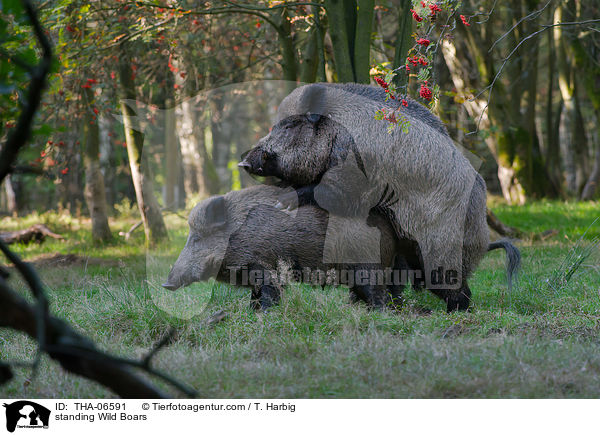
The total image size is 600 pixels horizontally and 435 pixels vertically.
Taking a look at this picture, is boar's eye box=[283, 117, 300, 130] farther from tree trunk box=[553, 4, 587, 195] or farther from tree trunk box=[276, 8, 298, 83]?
tree trunk box=[553, 4, 587, 195]

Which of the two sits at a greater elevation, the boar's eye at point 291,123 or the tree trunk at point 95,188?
the boar's eye at point 291,123

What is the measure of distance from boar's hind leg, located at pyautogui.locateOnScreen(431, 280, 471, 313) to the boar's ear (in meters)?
2.02

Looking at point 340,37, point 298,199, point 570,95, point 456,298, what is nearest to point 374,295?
point 456,298

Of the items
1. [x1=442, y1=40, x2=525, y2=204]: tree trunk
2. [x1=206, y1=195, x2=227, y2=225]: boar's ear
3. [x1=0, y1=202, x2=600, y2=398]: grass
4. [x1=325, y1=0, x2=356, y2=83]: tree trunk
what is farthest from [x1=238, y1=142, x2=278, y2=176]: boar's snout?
[x1=442, y1=40, x2=525, y2=204]: tree trunk

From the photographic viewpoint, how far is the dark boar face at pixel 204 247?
5.79 metres

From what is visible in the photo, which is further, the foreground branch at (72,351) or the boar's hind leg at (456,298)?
the boar's hind leg at (456,298)

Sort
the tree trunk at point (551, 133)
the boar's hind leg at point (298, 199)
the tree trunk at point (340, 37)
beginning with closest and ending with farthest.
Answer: the boar's hind leg at point (298, 199), the tree trunk at point (340, 37), the tree trunk at point (551, 133)

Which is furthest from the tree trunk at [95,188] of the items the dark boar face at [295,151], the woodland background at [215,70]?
the dark boar face at [295,151]

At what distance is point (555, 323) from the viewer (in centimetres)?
498

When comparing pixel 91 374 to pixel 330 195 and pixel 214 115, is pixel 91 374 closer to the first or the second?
pixel 330 195

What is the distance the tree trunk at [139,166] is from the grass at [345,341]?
2335mm

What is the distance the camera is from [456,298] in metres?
5.71

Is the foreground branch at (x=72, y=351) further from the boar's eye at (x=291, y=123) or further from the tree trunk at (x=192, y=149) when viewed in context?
the tree trunk at (x=192, y=149)

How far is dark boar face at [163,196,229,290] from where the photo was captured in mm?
5793
